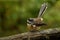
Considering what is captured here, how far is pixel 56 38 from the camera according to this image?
198 centimetres

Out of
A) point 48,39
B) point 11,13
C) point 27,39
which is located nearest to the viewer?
point 27,39

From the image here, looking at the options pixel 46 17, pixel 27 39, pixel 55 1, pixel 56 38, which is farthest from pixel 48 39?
pixel 55 1

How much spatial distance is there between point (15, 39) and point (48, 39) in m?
0.34

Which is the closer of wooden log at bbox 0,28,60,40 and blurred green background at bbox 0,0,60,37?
wooden log at bbox 0,28,60,40

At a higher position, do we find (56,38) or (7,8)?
(7,8)

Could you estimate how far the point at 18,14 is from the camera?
3.17 m

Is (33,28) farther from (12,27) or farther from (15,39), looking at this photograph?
(12,27)

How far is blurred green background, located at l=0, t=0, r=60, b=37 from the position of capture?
10.3ft

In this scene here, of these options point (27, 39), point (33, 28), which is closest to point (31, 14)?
point (33, 28)

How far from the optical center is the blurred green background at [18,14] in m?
3.13

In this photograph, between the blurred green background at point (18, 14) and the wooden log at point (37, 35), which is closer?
the wooden log at point (37, 35)

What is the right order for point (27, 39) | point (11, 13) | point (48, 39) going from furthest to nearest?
1. point (11, 13)
2. point (48, 39)
3. point (27, 39)

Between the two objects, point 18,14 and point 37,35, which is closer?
point 37,35

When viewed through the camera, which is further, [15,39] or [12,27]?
[12,27]
